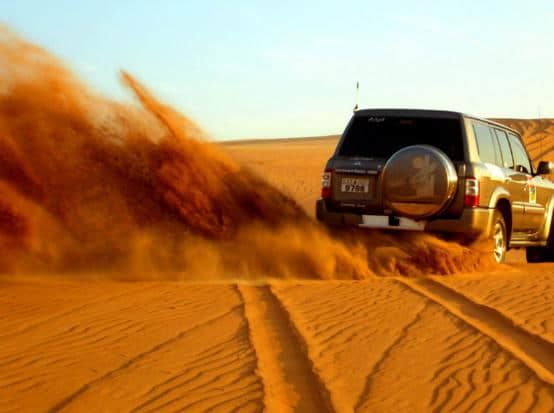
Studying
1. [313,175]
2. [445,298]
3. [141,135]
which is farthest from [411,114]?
[313,175]

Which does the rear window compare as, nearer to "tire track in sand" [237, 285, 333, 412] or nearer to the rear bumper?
the rear bumper

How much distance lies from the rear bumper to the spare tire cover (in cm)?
20

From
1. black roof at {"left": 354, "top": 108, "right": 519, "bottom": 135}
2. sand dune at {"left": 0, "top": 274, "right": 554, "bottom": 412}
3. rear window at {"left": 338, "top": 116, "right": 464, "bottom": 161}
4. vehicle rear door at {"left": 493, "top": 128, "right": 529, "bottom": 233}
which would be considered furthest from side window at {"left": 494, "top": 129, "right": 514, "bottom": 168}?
sand dune at {"left": 0, "top": 274, "right": 554, "bottom": 412}

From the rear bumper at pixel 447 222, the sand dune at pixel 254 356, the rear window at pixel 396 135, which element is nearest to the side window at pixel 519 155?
the rear bumper at pixel 447 222

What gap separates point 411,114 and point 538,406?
5.20 m

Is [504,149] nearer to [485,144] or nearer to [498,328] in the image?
[485,144]

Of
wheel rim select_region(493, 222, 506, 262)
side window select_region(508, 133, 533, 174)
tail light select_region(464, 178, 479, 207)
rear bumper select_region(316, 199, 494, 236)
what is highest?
side window select_region(508, 133, 533, 174)

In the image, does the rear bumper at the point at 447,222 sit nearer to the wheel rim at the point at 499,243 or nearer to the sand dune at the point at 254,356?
the wheel rim at the point at 499,243

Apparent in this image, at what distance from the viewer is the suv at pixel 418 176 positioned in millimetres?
7941

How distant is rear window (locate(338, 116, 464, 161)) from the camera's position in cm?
837

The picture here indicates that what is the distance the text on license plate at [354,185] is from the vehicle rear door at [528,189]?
272 centimetres

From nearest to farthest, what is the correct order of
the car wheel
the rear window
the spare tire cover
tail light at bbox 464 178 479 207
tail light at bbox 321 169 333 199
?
the spare tire cover, tail light at bbox 464 178 479 207, the rear window, tail light at bbox 321 169 333 199, the car wheel

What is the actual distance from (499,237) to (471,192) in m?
1.38

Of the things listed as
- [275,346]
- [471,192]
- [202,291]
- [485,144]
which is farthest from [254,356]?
[485,144]
